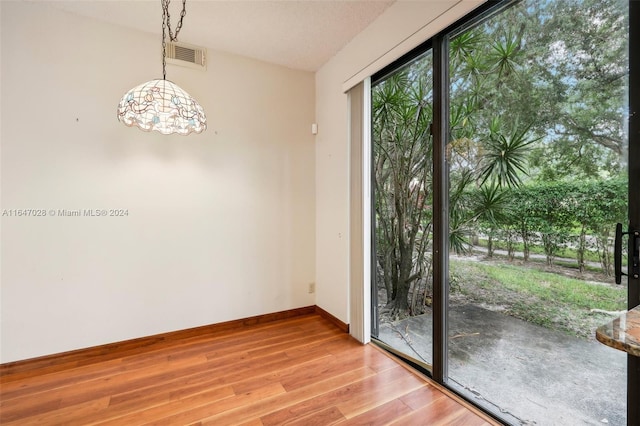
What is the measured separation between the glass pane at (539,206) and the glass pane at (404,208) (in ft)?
0.80

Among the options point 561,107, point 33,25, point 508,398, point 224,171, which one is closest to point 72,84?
point 33,25

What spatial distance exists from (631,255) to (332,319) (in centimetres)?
243

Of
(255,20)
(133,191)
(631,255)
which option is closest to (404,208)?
(631,255)

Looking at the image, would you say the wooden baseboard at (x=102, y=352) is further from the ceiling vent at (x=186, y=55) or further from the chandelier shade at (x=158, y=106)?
the ceiling vent at (x=186, y=55)

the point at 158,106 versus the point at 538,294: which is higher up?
the point at 158,106

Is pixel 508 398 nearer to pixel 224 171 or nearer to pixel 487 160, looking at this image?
pixel 487 160

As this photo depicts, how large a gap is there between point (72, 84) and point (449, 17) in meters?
3.00

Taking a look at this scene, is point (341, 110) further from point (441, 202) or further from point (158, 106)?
point (158, 106)

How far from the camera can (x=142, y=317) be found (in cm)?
A: 254

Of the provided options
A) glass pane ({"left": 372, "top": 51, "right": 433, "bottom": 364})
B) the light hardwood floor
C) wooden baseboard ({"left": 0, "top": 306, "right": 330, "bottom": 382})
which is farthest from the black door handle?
wooden baseboard ({"left": 0, "top": 306, "right": 330, "bottom": 382})

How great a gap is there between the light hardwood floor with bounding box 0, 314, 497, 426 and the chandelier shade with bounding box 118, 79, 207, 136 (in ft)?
6.05

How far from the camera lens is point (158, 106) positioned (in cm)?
159

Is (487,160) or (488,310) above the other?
(487,160)

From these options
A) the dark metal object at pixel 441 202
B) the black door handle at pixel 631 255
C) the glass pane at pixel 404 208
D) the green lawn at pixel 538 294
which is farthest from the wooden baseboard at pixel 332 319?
→ the black door handle at pixel 631 255
